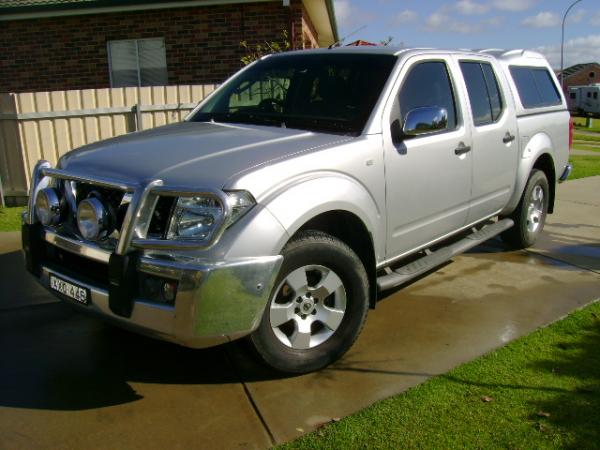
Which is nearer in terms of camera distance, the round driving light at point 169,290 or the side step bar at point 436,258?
the round driving light at point 169,290

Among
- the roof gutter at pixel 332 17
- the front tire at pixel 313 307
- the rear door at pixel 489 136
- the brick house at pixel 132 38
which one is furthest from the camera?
the roof gutter at pixel 332 17

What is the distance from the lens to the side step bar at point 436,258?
395 centimetres

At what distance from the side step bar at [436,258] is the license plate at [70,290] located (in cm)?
180

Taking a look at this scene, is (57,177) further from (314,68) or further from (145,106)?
(145,106)

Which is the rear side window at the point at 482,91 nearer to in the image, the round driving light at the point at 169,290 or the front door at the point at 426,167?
the front door at the point at 426,167

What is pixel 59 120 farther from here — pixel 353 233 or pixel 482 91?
pixel 353 233

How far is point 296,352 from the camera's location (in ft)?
11.3

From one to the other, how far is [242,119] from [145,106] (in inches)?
202

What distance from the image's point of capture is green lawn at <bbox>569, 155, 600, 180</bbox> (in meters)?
11.7

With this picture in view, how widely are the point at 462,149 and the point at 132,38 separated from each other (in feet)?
32.6

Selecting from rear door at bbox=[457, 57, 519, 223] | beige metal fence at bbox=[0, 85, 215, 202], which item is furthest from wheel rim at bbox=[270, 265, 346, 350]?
beige metal fence at bbox=[0, 85, 215, 202]

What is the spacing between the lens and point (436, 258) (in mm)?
4449

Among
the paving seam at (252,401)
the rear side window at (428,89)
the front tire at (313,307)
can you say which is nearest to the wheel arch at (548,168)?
the rear side window at (428,89)

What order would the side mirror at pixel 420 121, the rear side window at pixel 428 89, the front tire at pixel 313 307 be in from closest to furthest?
the front tire at pixel 313 307
the side mirror at pixel 420 121
the rear side window at pixel 428 89
